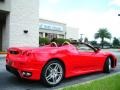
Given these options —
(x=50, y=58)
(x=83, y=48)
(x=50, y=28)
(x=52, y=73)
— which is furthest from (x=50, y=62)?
(x=50, y=28)

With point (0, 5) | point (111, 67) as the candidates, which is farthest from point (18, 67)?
point (0, 5)

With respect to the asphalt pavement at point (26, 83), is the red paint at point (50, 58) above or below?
above

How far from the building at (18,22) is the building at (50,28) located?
85.4 ft

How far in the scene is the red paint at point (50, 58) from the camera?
594cm

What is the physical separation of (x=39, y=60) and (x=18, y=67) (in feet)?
1.81

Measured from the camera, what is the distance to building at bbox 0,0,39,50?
21.3 meters

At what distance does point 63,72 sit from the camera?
6531 mm

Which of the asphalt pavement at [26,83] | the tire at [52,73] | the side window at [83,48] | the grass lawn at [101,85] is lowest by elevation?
the asphalt pavement at [26,83]

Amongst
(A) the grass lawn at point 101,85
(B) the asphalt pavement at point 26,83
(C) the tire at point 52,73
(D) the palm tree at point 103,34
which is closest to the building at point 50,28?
(D) the palm tree at point 103,34

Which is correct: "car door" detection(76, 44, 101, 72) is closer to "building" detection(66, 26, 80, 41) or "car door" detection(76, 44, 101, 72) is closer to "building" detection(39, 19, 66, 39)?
"building" detection(39, 19, 66, 39)

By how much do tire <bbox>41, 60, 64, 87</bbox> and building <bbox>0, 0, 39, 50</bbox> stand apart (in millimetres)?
15126

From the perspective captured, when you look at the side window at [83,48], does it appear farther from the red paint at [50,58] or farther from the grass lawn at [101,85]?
the grass lawn at [101,85]

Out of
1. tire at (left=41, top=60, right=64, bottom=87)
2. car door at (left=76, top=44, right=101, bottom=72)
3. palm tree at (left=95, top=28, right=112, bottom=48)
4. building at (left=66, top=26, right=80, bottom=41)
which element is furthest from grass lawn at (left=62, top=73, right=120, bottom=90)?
palm tree at (left=95, top=28, right=112, bottom=48)

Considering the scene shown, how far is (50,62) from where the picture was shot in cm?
616
